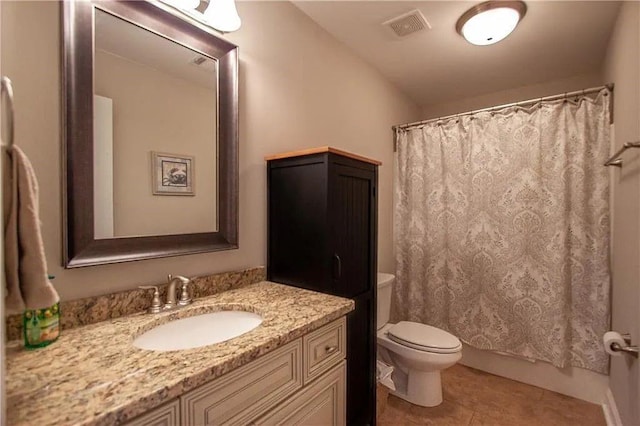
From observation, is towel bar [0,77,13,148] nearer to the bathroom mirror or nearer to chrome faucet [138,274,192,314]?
the bathroom mirror

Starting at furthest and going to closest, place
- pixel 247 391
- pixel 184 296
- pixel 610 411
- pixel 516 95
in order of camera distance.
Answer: pixel 516 95, pixel 610 411, pixel 184 296, pixel 247 391

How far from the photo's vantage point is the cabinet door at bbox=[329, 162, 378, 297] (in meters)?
1.36

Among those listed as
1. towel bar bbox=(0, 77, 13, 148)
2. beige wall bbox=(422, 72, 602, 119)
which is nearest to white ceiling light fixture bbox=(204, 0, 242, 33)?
towel bar bbox=(0, 77, 13, 148)

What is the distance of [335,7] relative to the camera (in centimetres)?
172

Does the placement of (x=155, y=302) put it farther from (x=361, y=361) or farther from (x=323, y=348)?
(x=361, y=361)

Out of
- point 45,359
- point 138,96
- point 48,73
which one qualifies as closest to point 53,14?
point 48,73

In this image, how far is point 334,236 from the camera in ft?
4.41

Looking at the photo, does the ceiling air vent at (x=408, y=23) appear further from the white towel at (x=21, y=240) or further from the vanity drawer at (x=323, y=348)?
the white towel at (x=21, y=240)

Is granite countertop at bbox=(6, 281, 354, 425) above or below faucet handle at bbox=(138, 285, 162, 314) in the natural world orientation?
below

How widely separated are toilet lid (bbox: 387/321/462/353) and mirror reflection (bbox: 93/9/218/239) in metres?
1.40

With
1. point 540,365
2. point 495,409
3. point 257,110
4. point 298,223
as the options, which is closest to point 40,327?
point 298,223

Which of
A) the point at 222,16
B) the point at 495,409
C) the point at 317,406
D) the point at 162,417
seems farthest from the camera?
the point at 495,409

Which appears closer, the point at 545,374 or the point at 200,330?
the point at 200,330

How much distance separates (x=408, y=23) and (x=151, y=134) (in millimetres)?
1636
